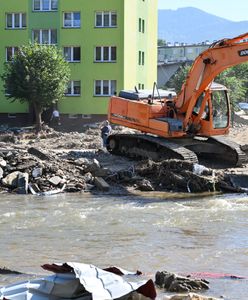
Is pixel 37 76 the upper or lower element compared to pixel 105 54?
lower

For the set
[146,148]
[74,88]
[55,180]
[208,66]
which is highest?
[208,66]

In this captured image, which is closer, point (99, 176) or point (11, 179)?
point (11, 179)

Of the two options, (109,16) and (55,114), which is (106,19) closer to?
(109,16)

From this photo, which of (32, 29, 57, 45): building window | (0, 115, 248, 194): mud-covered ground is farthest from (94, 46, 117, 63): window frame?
(0, 115, 248, 194): mud-covered ground

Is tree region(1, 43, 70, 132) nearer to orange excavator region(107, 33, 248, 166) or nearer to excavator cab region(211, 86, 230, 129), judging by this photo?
orange excavator region(107, 33, 248, 166)

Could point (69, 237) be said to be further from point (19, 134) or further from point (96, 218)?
point (19, 134)

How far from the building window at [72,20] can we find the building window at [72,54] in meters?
1.57

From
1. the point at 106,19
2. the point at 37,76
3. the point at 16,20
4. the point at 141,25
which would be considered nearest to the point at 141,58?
the point at 141,25

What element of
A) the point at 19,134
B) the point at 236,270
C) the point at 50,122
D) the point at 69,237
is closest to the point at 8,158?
the point at 69,237

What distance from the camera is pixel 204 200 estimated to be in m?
18.8

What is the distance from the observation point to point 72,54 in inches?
1842

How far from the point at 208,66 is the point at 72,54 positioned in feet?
84.4

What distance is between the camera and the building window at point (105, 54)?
45969 millimetres

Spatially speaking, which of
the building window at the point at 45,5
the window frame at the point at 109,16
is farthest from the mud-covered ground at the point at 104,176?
the building window at the point at 45,5
